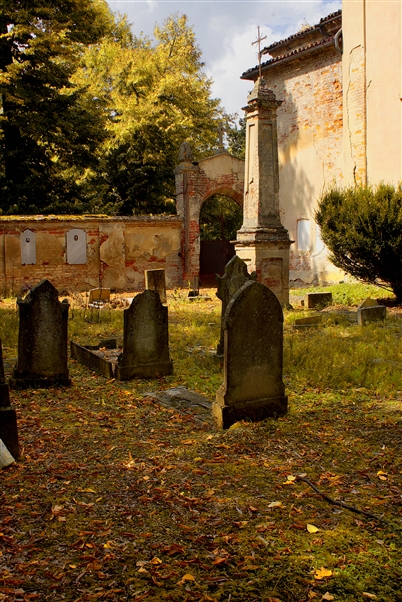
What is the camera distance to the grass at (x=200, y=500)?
8.86 feet

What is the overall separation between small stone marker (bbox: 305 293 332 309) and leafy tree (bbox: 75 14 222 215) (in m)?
12.7

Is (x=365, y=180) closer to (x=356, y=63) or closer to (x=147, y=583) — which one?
(x=356, y=63)

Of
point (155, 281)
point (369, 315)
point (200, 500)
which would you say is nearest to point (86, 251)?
point (155, 281)

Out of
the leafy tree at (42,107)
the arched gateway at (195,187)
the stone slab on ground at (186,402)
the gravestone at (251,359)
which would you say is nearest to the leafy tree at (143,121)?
the leafy tree at (42,107)

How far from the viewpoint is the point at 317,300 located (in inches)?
534

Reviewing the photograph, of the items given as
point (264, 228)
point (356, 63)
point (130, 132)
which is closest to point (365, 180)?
point (356, 63)

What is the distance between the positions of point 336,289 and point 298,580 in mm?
13296

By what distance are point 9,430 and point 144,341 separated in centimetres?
302

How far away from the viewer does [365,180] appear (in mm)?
16906

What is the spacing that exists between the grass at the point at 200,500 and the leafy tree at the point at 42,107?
620 inches

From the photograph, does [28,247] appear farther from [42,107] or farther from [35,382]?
[35,382]

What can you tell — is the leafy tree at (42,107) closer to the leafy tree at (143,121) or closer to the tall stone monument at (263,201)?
the leafy tree at (143,121)

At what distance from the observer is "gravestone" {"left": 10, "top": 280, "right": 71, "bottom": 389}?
21.7 feet

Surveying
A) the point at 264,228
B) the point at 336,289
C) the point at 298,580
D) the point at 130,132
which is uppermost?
the point at 130,132
